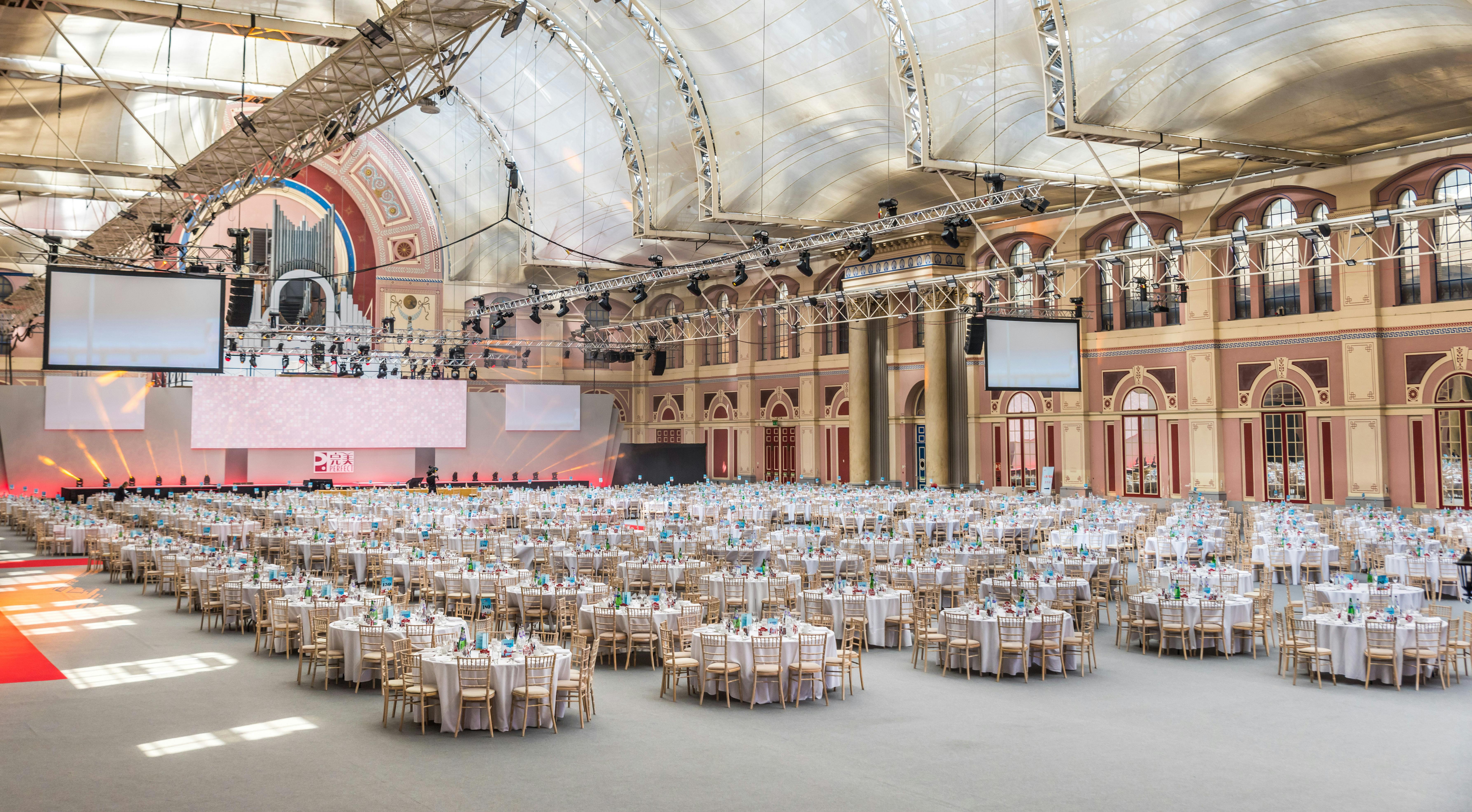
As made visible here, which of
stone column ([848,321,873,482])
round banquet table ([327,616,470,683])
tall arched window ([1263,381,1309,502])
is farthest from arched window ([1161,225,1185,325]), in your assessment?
round banquet table ([327,616,470,683])

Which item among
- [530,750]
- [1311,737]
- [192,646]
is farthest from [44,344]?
[1311,737]

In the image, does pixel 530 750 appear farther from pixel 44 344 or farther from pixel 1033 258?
pixel 1033 258

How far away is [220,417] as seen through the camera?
32.7 meters

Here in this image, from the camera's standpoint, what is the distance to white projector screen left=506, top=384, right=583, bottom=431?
123ft

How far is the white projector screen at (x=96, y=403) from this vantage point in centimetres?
3150

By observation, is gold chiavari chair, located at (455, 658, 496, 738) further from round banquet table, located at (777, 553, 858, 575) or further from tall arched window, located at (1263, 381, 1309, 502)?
tall arched window, located at (1263, 381, 1309, 502)

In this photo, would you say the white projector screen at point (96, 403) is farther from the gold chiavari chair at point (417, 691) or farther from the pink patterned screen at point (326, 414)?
the gold chiavari chair at point (417, 691)

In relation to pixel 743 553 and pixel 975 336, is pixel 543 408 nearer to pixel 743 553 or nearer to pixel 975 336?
pixel 975 336

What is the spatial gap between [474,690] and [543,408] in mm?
29994

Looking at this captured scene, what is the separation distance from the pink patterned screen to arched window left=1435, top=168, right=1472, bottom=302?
27388 millimetres

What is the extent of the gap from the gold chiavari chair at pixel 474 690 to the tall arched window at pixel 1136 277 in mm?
21642

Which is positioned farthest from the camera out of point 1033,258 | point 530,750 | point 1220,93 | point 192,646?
point 1033,258

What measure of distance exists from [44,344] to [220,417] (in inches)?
851

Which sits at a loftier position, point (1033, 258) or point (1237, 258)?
point (1033, 258)
